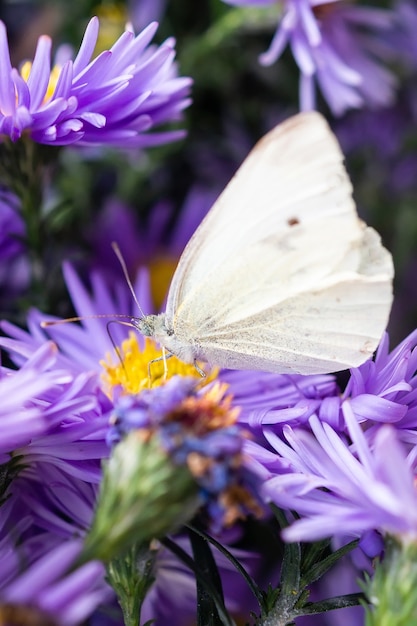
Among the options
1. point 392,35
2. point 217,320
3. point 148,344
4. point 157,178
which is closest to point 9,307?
point 148,344

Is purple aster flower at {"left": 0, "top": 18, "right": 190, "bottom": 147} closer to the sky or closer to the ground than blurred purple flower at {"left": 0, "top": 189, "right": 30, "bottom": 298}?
closer to the sky

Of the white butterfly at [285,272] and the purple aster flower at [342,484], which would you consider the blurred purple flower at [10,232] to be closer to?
the white butterfly at [285,272]

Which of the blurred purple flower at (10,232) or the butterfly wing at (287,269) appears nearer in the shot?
the butterfly wing at (287,269)

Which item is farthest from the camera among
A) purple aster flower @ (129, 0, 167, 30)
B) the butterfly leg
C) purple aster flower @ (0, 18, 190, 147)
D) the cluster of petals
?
purple aster flower @ (129, 0, 167, 30)

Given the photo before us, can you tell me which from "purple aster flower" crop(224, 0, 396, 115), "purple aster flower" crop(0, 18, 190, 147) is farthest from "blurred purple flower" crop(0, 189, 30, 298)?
"purple aster flower" crop(224, 0, 396, 115)

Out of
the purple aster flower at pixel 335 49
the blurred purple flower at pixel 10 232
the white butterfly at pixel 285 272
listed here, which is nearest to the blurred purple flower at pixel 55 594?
the white butterfly at pixel 285 272

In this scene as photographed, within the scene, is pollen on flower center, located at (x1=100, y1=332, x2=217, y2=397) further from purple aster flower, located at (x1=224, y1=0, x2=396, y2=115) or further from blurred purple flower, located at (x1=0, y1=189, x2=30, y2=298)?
purple aster flower, located at (x1=224, y1=0, x2=396, y2=115)

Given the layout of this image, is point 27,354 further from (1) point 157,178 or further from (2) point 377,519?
(1) point 157,178
